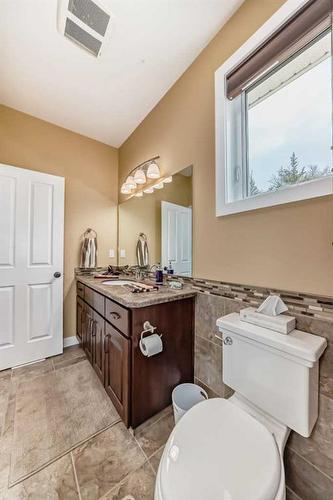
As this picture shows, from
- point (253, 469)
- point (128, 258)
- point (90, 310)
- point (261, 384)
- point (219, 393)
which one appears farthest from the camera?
point (128, 258)

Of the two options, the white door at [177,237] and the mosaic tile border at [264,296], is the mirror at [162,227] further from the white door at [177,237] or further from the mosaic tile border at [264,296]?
the mosaic tile border at [264,296]

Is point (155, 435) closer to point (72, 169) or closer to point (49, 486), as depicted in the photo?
point (49, 486)

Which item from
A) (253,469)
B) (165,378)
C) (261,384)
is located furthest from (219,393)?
(253,469)

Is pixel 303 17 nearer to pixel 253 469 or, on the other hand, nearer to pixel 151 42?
pixel 151 42

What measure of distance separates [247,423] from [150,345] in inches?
22.7

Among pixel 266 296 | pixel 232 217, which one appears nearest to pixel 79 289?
pixel 232 217

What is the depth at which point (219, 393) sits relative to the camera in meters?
1.36

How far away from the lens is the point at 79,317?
230 centimetres

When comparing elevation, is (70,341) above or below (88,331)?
below

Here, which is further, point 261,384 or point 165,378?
point 165,378

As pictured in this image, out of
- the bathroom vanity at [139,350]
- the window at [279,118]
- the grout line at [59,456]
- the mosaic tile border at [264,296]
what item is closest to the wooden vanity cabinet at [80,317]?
the bathroom vanity at [139,350]

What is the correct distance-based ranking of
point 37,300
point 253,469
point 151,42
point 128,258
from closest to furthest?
point 253,469
point 151,42
point 37,300
point 128,258

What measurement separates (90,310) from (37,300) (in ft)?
2.26

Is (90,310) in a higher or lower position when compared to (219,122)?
lower
